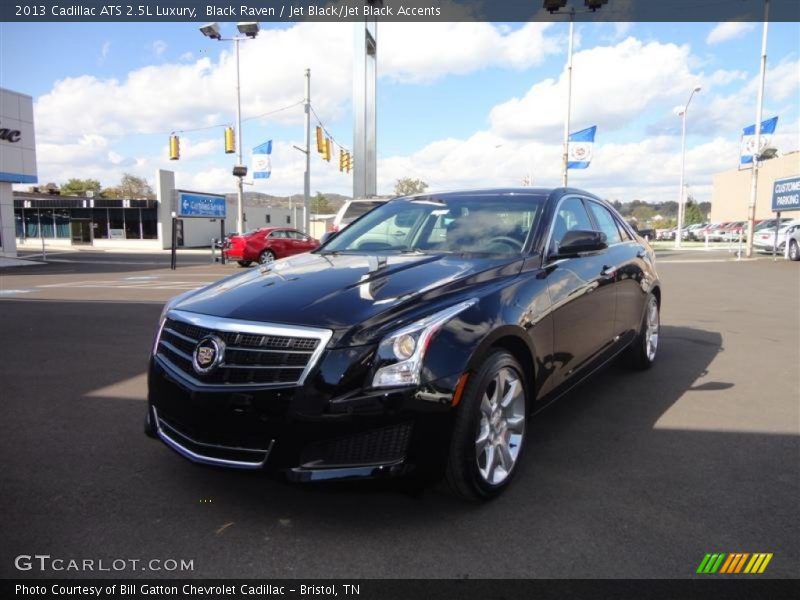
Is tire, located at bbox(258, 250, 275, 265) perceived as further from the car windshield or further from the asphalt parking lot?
the car windshield

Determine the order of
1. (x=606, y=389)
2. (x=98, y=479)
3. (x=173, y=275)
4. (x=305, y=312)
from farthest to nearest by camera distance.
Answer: (x=173, y=275), (x=606, y=389), (x=98, y=479), (x=305, y=312)

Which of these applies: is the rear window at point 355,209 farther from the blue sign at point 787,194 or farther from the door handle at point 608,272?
the blue sign at point 787,194

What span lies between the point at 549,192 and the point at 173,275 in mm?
16331

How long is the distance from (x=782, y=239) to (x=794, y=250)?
3.08 metres

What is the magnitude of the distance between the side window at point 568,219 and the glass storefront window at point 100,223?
161ft

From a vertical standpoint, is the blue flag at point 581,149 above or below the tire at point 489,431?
above

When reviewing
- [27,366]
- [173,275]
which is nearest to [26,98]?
[173,275]

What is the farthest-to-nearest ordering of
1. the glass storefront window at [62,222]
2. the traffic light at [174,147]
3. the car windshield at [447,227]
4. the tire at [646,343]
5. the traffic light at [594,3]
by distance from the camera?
the glass storefront window at [62,222], the traffic light at [174,147], the traffic light at [594,3], the tire at [646,343], the car windshield at [447,227]

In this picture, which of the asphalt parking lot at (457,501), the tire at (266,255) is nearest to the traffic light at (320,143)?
the tire at (266,255)

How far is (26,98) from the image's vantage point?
28484 mm

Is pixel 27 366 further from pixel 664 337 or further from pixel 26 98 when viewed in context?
pixel 26 98

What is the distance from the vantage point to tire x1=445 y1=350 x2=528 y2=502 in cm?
277

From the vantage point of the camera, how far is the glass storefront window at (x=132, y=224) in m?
45.7

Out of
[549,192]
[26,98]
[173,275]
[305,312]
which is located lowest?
[173,275]
